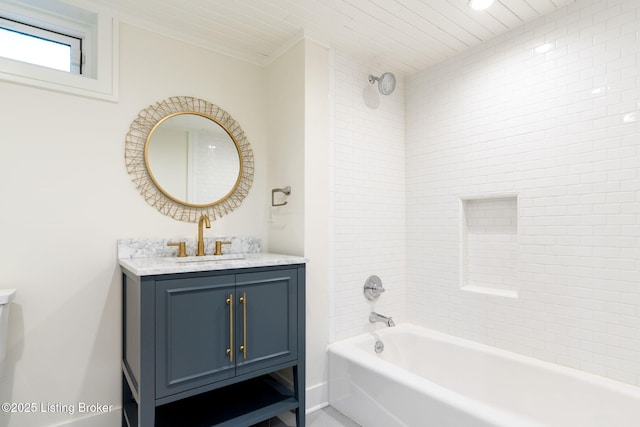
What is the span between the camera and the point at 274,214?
8.30 feet

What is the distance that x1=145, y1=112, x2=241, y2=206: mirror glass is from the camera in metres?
2.17

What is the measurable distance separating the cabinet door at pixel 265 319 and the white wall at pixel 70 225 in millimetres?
719

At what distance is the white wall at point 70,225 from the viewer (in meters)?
1.76

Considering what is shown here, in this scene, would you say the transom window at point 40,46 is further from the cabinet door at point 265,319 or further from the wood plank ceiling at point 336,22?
the cabinet door at point 265,319

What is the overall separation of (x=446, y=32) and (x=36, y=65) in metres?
2.35

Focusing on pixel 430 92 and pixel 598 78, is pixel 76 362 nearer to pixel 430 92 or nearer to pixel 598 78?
pixel 430 92

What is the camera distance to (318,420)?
2176 millimetres

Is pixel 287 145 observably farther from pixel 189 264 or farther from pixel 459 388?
pixel 459 388

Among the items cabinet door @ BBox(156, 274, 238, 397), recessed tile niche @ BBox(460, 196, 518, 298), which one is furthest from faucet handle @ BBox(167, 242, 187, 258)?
recessed tile niche @ BBox(460, 196, 518, 298)

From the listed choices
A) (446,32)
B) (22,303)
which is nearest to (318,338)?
(22,303)

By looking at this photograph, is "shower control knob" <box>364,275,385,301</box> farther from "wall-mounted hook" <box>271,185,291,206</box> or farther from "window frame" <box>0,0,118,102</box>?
"window frame" <box>0,0,118,102</box>

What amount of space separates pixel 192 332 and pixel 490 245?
6.35 ft

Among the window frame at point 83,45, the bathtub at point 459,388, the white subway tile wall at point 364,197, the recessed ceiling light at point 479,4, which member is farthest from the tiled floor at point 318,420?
the recessed ceiling light at point 479,4

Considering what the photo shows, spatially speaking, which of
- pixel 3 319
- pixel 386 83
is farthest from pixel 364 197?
pixel 3 319
